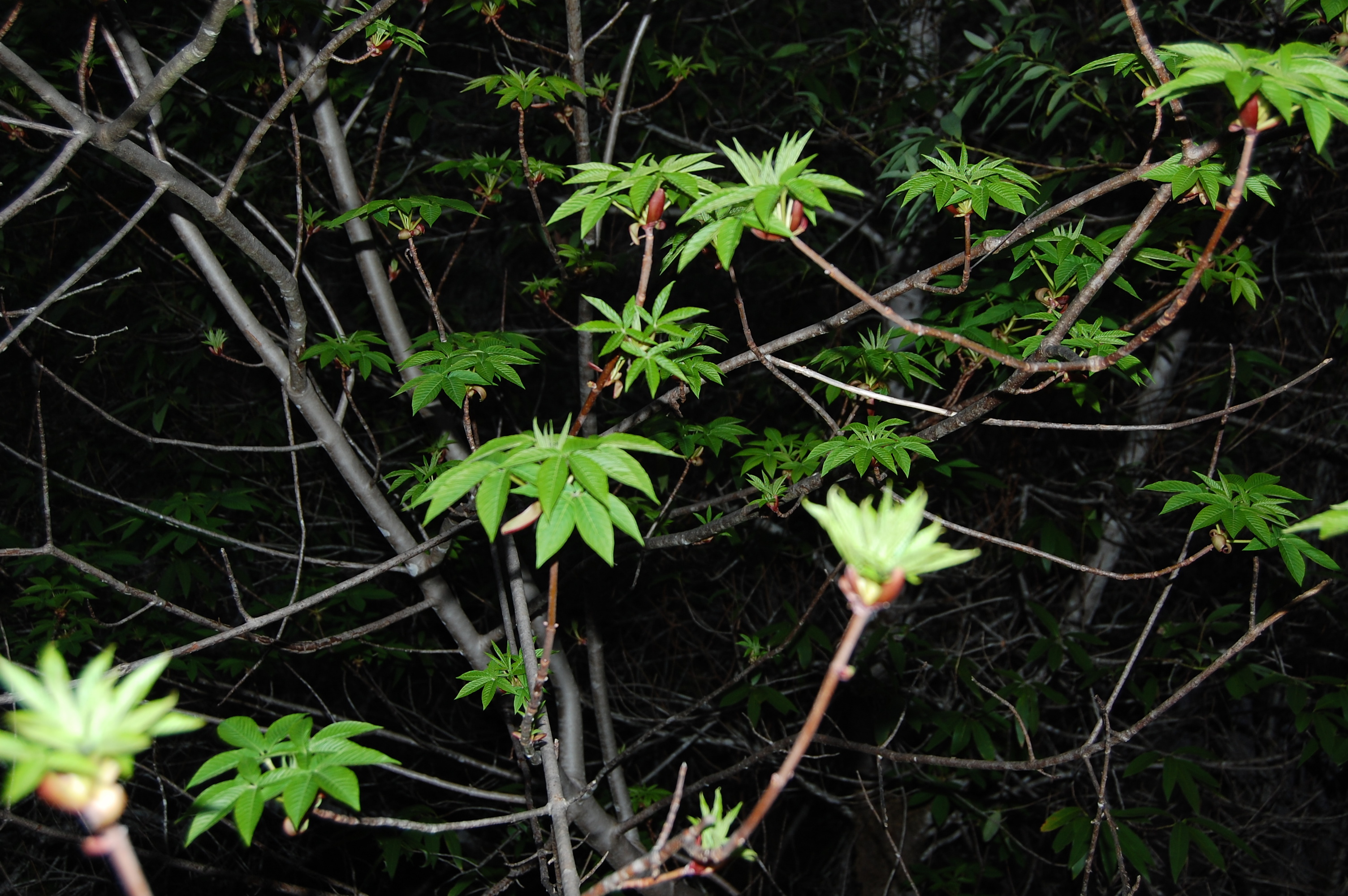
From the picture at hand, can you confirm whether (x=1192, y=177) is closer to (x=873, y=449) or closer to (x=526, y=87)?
(x=873, y=449)

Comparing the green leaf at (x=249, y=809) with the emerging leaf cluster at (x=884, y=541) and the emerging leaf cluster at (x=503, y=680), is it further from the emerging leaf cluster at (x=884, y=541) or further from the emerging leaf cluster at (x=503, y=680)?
the emerging leaf cluster at (x=884, y=541)

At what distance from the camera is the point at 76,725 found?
623 mm

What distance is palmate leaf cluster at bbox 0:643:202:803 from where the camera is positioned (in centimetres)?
60

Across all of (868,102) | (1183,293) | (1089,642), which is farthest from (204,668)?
(868,102)

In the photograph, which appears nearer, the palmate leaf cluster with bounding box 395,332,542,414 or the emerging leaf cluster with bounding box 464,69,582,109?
the palmate leaf cluster with bounding box 395,332,542,414

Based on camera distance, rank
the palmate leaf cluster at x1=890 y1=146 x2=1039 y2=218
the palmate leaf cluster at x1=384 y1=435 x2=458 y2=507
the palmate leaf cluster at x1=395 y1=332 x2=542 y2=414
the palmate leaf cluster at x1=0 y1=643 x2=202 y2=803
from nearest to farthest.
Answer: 1. the palmate leaf cluster at x1=0 y1=643 x2=202 y2=803
2. the palmate leaf cluster at x1=890 y1=146 x2=1039 y2=218
3. the palmate leaf cluster at x1=395 y1=332 x2=542 y2=414
4. the palmate leaf cluster at x1=384 y1=435 x2=458 y2=507

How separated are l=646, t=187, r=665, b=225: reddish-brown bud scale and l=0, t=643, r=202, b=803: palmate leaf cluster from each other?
0.99m

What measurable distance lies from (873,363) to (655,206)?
37.0 inches

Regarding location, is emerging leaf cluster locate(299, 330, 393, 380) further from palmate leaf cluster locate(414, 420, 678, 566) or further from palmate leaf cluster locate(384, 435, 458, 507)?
palmate leaf cluster locate(414, 420, 678, 566)

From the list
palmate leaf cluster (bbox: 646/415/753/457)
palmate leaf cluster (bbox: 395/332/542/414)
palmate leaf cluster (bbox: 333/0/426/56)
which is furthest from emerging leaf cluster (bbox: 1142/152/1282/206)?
palmate leaf cluster (bbox: 333/0/426/56)

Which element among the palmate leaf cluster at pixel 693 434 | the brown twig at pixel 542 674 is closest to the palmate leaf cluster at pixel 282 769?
the brown twig at pixel 542 674

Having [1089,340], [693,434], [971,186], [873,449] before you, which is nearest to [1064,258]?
[1089,340]

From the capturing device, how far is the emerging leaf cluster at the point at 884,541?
746mm

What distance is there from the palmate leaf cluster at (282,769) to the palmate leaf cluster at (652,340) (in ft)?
2.33
